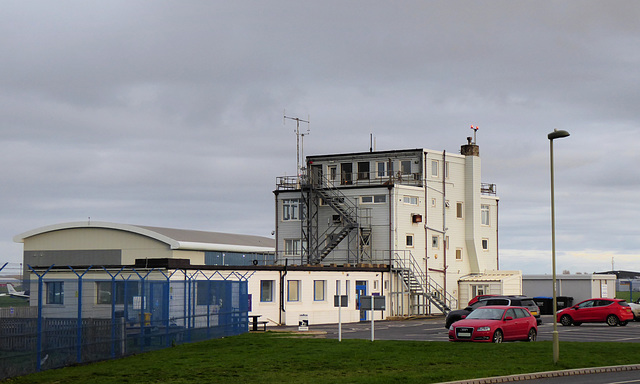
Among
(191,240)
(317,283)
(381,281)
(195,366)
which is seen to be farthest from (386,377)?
(191,240)

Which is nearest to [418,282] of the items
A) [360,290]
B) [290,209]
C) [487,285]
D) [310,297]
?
[487,285]

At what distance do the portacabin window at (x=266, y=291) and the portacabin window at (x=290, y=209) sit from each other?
1700cm

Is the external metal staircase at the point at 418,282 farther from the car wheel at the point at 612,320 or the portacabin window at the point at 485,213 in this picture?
the car wheel at the point at 612,320

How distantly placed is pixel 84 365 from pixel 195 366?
3634 millimetres

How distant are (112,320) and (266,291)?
23.8 m

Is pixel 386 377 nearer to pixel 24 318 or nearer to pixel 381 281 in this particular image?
pixel 24 318

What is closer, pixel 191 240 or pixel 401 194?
pixel 401 194

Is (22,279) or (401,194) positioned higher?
(401,194)

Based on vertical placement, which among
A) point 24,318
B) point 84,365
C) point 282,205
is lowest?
point 84,365

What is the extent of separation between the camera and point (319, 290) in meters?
54.8

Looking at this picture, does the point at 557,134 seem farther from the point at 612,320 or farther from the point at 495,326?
the point at 612,320

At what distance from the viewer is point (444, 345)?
30609mm

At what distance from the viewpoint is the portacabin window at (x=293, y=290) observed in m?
52.3

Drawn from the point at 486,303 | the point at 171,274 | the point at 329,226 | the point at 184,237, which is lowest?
the point at 486,303
